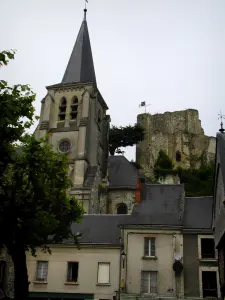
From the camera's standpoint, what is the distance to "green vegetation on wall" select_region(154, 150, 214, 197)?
1746 inches

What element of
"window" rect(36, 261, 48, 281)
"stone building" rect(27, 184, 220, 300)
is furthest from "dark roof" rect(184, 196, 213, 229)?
"window" rect(36, 261, 48, 281)

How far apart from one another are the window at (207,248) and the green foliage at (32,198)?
8.63 m

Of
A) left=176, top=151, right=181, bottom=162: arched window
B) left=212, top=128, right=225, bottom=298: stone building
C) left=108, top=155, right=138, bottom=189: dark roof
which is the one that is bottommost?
left=212, top=128, right=225, bottom=298: stone building

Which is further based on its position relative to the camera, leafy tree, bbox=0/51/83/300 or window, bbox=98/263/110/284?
window, bbox=98/263/110/284

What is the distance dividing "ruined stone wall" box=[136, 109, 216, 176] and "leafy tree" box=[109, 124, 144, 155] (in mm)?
2465

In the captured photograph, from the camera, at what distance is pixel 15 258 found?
45.2ft

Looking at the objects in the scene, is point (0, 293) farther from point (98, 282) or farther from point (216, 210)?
point (98, 282)

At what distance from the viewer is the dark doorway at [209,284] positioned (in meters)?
20.0

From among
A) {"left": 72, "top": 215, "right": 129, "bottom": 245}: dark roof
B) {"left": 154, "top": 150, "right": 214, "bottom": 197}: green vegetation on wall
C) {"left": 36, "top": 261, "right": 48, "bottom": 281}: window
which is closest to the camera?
{"left": 36, "top": 261, "right": 48, "bottom": 281}: window

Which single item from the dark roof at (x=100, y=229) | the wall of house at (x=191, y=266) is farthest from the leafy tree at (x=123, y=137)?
the wall of house at (x=191, y=266)

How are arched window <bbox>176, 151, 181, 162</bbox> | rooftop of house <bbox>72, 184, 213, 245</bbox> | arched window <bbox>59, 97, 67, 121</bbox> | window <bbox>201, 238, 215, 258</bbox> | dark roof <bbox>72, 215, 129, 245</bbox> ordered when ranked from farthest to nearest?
1. arched window <bbox>176, 151, 181, 162</bbox>
2. arched window <bbox>59, 97, 67, 121</bbox>
3. dark roof <bbox>72, 215, 129, 245</bbox>
4. rooftop of house <bbox>72, 184, 213, 245</bbox>
5. window <bbox>201, 238, 215, 258</bbox>

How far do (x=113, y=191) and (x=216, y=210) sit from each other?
22.1m

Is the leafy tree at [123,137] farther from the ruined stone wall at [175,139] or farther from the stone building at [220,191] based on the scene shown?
the stone building at [220,191]

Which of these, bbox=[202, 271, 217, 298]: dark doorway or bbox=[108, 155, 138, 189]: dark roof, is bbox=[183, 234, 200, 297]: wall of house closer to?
bbox=[202, 271, 217, 298]: dark doorway
